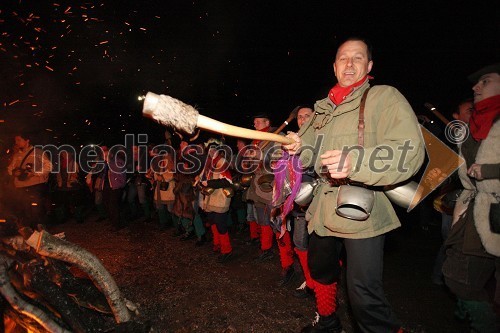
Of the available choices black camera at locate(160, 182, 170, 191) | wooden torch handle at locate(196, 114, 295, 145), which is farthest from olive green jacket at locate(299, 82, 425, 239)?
black camera at locate(160, 182, 170, 191)

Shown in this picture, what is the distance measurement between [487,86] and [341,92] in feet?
4.59

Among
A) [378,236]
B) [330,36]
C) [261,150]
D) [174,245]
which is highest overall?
[330,36]

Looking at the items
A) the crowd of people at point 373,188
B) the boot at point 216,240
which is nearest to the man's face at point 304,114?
the crowd of people at point 373,188

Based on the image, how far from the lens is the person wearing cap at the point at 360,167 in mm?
1825

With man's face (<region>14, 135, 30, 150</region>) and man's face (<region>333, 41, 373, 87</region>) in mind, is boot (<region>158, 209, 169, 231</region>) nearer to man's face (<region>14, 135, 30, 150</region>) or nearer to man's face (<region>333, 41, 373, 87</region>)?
man's face (<region>14, 135, 30, 150</region>)

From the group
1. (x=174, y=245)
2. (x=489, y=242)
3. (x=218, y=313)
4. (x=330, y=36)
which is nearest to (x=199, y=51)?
(x=330, y=36)

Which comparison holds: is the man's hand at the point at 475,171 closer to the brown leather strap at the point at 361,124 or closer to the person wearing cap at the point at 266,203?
the brown leather strap at the point at 361,124

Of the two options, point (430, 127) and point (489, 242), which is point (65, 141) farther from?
point (489, 242)

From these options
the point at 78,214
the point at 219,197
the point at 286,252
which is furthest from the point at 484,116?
the point at 78,214

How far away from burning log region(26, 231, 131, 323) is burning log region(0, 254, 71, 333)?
0.25m

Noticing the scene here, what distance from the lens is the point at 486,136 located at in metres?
2.47

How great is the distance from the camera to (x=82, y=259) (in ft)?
7.67

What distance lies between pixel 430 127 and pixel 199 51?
13.2 meters

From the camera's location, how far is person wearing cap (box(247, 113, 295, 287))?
4418 millimetres
